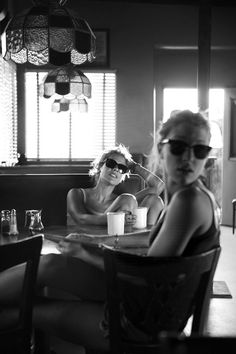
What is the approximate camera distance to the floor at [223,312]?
2.74 meters

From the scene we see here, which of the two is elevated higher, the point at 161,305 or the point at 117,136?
the point at 117,136

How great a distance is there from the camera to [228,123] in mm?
7996

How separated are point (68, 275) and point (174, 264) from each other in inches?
22.8

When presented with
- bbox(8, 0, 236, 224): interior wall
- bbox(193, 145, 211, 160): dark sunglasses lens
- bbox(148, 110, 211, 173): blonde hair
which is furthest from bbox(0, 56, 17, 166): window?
bbox(193, 145, 211, 160): dark sunglasses lens

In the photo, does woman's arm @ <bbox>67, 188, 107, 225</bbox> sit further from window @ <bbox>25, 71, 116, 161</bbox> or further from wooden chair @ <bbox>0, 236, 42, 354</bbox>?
window @ <bbox>25, 71, 116, 161</bbox>

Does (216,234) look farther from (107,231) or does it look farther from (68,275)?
(107,231)

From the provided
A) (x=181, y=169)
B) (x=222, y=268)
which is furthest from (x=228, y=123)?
(x=181, y=169)

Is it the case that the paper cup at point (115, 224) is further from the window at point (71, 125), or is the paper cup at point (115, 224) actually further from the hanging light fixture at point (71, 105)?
the window at point (71, 125)

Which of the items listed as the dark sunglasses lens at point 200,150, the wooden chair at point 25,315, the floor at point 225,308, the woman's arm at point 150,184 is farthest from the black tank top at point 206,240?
the woman's arm at point 150,184

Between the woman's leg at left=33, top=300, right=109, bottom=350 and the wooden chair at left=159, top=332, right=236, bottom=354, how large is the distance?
0.98 metres

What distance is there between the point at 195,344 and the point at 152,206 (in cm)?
241

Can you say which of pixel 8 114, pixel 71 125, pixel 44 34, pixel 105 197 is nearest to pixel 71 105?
pixel 8 114

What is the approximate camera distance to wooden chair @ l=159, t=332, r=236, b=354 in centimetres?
77

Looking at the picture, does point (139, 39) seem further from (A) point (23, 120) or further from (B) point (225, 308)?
(B) point (225, 308)
